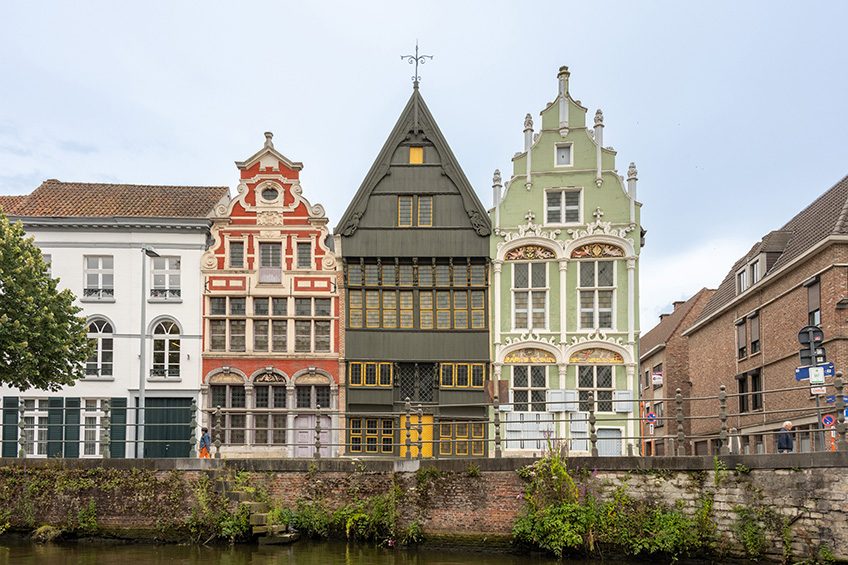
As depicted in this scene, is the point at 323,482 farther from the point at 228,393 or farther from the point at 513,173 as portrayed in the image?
the point at 513,173

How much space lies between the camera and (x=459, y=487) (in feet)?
62.5

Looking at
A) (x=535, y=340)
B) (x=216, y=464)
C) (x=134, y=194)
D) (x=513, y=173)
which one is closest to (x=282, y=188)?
(x=134, y=194)

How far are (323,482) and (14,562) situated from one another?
6439 mm

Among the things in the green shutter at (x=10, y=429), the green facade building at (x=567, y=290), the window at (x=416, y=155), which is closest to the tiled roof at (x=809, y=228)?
the green facade building at (x=567, y=290)

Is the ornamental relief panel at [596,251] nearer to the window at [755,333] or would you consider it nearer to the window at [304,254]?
the window at [755,333]

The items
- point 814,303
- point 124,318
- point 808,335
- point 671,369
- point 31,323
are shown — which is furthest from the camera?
point 671,369

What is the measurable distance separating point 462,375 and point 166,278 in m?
10.9

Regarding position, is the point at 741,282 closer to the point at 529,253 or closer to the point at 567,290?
the point at 567,290

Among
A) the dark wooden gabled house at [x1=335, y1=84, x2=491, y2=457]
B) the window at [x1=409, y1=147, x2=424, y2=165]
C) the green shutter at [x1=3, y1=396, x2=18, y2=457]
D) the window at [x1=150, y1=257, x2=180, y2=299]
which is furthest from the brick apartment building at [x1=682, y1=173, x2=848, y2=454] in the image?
the green shutter at [x1=3, y1=396, x2=18, y2=457]

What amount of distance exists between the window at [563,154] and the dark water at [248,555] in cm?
1607

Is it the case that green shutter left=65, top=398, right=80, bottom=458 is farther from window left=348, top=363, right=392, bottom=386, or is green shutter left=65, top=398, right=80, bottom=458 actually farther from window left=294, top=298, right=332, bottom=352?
window left=348, top=363, right=392, bottom=386

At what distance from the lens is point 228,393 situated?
29750 millimetres

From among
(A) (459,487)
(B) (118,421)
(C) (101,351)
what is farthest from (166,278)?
(A) (459,487)

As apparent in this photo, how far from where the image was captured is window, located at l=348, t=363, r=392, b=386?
29.5 m
